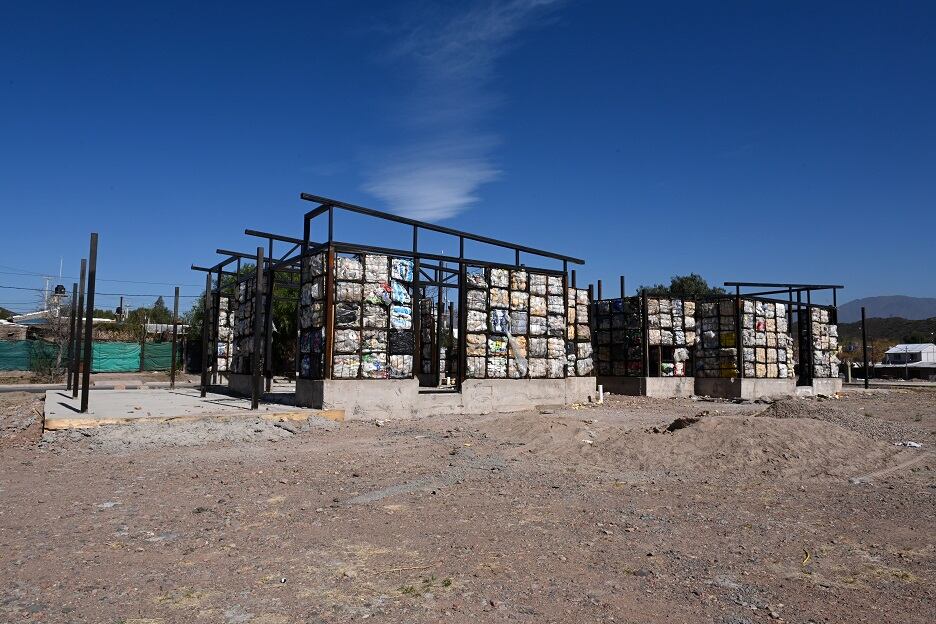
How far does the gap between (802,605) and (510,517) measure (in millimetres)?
2766

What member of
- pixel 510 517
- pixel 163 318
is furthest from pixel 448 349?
pixel 163 318

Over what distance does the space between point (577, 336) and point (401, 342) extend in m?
7.99

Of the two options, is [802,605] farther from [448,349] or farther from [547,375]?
[448,349]

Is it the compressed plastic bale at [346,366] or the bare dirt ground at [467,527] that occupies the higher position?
the compressed plastic bale at [346,366]

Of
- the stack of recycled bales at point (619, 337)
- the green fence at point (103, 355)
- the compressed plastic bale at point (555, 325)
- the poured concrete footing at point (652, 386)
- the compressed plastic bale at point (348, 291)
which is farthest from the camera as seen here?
the green fence at point (103, 355)

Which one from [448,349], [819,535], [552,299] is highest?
[552,299]

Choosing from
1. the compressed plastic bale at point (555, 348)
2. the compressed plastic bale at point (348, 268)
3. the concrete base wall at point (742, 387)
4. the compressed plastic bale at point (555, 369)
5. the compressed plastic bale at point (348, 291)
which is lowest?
the concrete base wall at point (742, 387)

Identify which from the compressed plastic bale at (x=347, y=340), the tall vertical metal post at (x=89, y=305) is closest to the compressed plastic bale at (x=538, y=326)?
the compressed plastic bale at (x=347, y=340)

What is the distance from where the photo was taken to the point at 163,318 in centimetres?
6219

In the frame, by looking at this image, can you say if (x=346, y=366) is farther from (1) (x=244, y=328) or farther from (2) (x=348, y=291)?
(1) (x=244, y=328)

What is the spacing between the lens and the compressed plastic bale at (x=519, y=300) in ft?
61.3

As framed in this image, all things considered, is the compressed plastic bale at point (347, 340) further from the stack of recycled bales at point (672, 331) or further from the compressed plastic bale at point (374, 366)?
the stack of recycled bales at point (672, 331)

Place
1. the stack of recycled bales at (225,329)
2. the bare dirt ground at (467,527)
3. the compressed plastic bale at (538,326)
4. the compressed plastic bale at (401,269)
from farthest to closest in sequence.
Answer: the stack of recycled bales at (225,329) → the compressed plastic bale at (538,326) → the compressed plastic bale at (401,269) → the bare dirt ground at (467,527)

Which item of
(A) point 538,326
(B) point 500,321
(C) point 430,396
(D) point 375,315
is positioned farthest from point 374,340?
(A) point 538,326
